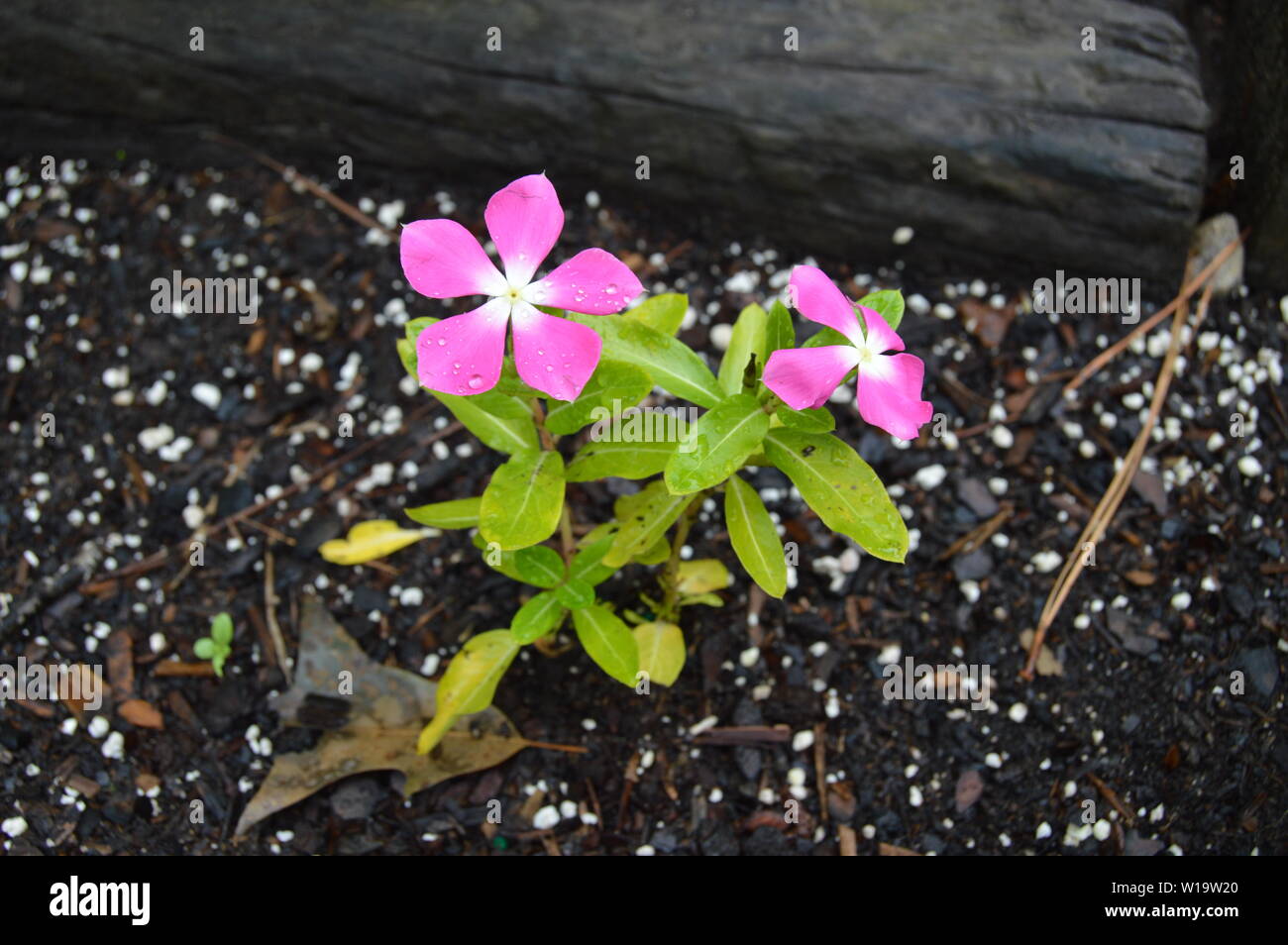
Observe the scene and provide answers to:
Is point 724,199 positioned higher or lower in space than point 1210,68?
lower

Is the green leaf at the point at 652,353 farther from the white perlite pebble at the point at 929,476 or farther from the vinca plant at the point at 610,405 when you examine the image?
the white perlite pebble at the point at 929,476

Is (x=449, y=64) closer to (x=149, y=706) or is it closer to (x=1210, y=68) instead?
(x=149, y=706)

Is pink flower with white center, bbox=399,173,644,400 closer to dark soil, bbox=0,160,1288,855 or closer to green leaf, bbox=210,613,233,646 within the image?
dark soil, bbox=0,160,1288,855

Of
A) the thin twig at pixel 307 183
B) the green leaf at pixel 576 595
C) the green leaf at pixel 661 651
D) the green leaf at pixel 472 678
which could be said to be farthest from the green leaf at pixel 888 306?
the thin twig at pixel 307 183

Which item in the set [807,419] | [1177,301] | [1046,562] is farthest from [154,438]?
[1177,301]
